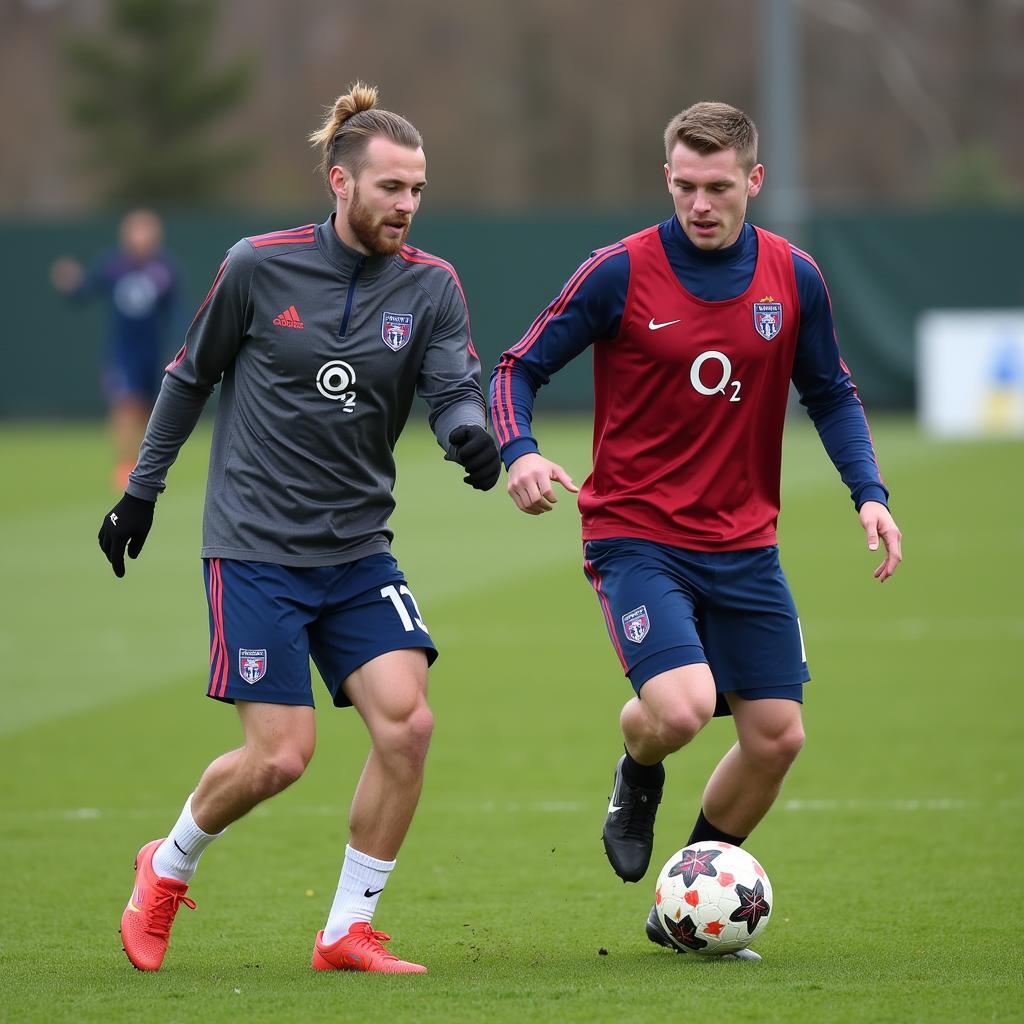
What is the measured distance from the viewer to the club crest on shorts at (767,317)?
529cm

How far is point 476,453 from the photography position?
5031 millimetres

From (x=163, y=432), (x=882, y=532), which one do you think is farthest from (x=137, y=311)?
(x=882, y=532)

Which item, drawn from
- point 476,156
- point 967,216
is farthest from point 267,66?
point 967,216

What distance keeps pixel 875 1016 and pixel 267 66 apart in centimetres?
5025

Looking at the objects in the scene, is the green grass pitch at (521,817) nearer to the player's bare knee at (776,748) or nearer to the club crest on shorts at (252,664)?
the player's bare knee at (776,748)

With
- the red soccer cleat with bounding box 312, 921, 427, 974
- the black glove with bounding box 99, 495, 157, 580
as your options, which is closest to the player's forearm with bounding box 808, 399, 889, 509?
the red soccer cleat with bounding box 312, 921, 427, 974

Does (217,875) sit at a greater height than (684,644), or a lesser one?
lesser

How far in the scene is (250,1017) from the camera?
438cm

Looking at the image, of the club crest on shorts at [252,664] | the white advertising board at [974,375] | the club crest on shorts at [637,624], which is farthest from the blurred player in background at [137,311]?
the club crest on shorts at [637,624]

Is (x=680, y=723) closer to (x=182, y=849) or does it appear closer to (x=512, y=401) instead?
(x=512, y=401)

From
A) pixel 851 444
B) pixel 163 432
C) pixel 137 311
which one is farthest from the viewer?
pixel 137 311

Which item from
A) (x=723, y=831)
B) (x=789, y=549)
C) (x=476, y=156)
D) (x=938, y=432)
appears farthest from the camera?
(x=476, y=156)

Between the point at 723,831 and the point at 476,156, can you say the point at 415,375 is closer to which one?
the point at 723,831

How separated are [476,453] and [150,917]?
157 cm
